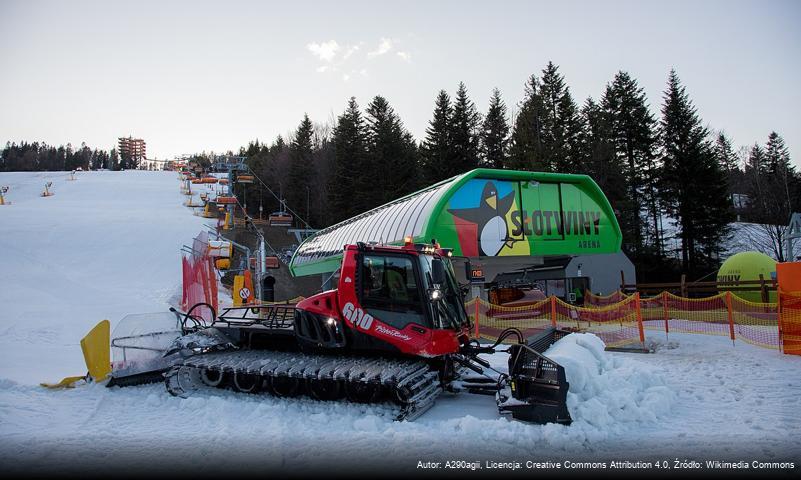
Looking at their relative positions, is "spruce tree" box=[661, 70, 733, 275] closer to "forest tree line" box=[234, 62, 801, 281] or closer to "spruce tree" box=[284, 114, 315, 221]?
"forest tree line" box=[234, 62, 801, 281]

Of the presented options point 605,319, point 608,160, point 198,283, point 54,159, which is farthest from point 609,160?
point 54,159

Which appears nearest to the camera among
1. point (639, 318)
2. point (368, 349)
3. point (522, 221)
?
point (368, 349)

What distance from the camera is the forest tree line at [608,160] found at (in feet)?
120

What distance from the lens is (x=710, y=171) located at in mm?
37594

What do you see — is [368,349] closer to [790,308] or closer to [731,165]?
[790,308]

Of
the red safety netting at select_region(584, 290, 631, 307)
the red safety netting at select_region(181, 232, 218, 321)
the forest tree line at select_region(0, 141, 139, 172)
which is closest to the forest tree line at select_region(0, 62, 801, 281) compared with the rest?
the red safety netting at select_region(584, 290, 631, 307)

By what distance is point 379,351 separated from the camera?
7.34 metres

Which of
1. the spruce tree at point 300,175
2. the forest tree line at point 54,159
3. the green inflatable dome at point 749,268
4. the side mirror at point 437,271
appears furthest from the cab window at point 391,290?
the forest tree line at point 54,159

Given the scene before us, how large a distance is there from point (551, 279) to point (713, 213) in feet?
64.5

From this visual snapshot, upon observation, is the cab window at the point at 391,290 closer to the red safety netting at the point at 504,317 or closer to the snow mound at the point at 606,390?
the snow mound at the point at 606,390

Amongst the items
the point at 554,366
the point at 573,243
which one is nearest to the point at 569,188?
the point at 573,243

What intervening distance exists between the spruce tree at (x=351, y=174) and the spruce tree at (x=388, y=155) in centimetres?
76

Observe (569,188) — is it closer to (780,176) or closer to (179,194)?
(780,176)

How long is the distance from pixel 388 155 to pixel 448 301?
3950 centimetres
